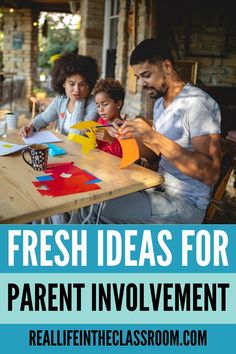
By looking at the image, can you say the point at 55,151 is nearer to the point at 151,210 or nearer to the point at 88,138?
the point at 88,138

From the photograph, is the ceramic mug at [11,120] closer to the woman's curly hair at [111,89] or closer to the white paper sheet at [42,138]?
the white paper sheet at [42,138]

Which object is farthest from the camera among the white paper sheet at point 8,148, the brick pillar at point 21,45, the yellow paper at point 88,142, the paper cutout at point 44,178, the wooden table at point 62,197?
the brick pillar at point 21,45

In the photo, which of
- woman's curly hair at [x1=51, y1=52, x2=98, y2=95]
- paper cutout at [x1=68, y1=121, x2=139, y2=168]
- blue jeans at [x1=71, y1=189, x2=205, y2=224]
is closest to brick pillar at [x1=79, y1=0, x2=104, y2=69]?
woman's curly hair at [x1=51, y1=52, x2=98, y2=95]

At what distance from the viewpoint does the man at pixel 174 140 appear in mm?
1682

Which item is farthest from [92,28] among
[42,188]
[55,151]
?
[42,188]

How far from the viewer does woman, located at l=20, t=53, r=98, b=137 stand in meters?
2.62

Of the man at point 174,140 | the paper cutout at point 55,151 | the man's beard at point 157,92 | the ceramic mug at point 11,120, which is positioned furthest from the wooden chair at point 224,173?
the ceramic mug at point 11,120

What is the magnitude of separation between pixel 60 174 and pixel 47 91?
10.7m

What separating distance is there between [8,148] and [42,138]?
1.14 feet

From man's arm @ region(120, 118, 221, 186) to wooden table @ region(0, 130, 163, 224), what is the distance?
0.13 m

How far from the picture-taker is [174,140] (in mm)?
1800

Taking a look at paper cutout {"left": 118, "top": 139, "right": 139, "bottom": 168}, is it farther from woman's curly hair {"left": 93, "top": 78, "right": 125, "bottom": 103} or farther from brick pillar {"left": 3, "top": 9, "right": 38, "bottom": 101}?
brick pillar {"left": 3, "top": 9, "right": 38, "bottom": 101}

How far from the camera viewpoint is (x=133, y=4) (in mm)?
4887

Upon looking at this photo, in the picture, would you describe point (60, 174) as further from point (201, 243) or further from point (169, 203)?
point (201, 243)
